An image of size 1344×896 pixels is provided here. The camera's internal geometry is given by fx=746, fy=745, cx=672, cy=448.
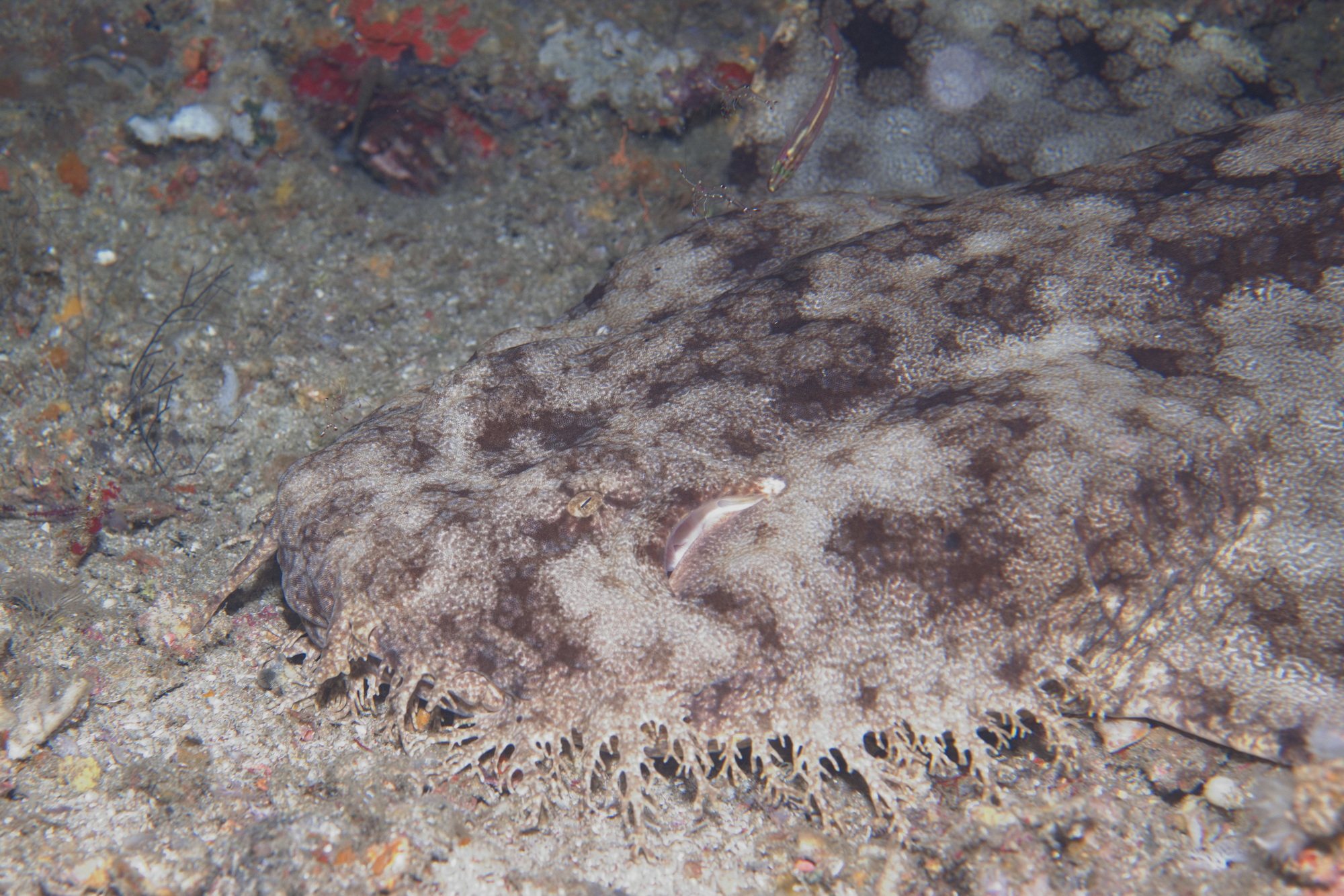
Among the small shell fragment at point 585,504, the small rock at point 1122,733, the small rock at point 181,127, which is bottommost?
the small rock at point 1122,733

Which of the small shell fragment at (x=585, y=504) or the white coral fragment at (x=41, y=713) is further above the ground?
the white coral fragment at (x=41, y=713)

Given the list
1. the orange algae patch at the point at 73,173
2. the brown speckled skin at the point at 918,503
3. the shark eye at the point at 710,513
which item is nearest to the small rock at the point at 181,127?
the orange algae patch at the point at 73,173

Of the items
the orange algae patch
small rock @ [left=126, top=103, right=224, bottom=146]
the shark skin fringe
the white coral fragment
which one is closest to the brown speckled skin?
the shark skin fringe

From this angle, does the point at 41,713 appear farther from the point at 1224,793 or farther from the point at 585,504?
Result: the point at 1224,793

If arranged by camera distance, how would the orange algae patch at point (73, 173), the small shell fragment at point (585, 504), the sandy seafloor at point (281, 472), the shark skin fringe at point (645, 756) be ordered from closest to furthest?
1. the shark skin fringe at point (645, 756)
2. the sandy seafloor at point (281, 472)
3. the small shell fragment at point (585, 504)
4. the orange algae patch at point (73, 173)

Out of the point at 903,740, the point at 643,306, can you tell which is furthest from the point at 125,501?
the point at 903,740

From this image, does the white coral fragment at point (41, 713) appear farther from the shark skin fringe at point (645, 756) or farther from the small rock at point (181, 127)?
the small rock at point (181, 127)

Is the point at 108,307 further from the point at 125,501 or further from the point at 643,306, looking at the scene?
the point at 643,306

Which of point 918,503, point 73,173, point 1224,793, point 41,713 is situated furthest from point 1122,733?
point 73,173

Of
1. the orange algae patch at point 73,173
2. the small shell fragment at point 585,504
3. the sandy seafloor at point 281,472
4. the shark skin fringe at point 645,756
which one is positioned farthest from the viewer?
the orange algae patch at point 73,173
